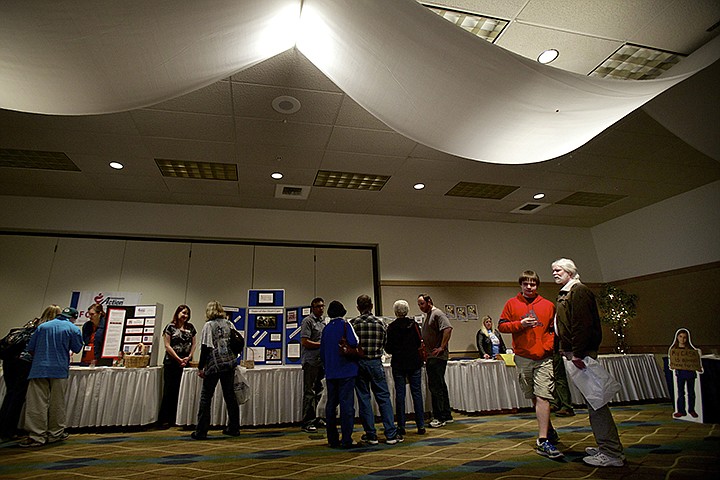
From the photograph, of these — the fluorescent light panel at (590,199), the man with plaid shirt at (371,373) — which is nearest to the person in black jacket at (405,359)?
the man with plaid shirt at (371,373)

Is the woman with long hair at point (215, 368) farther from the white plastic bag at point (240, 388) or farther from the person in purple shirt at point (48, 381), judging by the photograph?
the person in purple shirt at point (48, 381)

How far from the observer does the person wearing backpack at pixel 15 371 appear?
421 cm

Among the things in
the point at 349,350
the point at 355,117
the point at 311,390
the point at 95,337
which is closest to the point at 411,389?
the point at 349,350

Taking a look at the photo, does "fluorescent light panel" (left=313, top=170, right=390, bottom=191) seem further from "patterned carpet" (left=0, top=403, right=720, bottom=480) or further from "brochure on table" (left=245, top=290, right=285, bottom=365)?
"patterned carpet" (left=0, top=403, right=720, bottom=480)

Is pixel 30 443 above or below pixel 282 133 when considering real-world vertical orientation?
below

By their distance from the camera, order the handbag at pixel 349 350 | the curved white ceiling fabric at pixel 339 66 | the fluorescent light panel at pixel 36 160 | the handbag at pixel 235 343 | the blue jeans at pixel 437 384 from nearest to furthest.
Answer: the curved white ceiling fabric at pixel 339 66 → the handbag at pixel 349 350 → the handbag at pixel 235 343 → the blue jeans at pixel 437 384 → the fluorescent light panel at pixel 36 160

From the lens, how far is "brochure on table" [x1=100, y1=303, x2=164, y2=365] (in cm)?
559

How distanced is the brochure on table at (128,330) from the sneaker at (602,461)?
560cm

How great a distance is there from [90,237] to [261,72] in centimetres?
482

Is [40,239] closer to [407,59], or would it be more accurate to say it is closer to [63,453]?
[63,453]

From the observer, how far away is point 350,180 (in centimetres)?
632

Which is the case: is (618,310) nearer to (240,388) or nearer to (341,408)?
(341,408)

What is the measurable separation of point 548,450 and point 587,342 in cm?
85

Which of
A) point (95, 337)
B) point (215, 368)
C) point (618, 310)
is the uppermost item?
point (618, 310)
